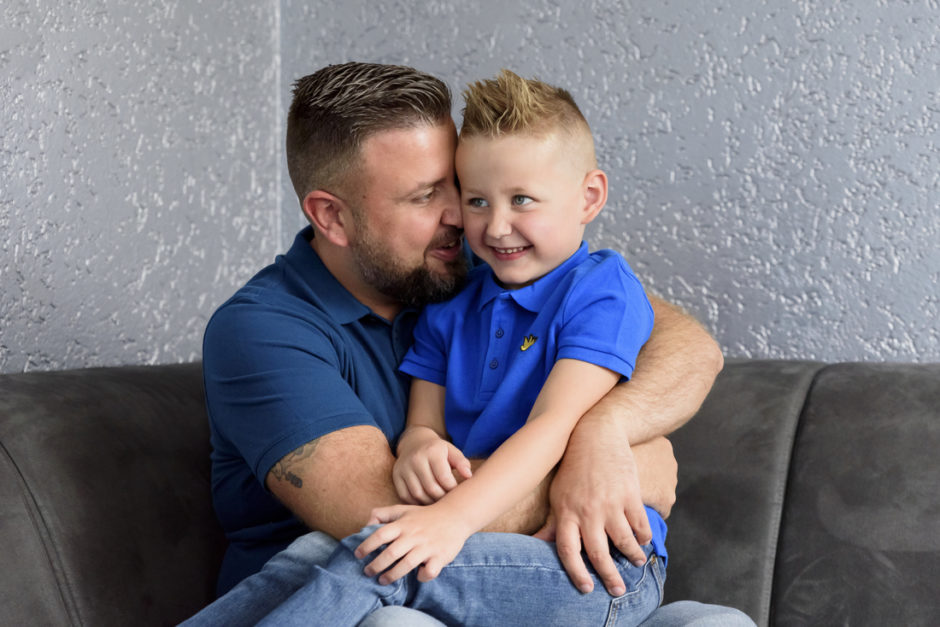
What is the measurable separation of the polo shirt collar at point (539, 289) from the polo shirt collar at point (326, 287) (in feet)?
0.78

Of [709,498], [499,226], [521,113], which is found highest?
[521,113]

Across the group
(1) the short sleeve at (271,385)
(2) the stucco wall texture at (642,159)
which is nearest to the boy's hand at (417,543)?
(1) the short sleeve at (271,385)

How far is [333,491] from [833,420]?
0.91 metres

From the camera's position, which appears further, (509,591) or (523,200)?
(523,200)

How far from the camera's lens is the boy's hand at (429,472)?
3.96ft

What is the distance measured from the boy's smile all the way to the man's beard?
0.13m

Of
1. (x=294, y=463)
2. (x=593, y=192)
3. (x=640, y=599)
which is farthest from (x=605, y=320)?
(x=294, y=463)

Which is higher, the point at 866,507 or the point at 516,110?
the point at 516,110

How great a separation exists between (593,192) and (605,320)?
25 centimetres

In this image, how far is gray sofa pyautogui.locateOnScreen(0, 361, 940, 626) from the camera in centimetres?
141

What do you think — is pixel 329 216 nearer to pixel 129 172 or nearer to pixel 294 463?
pixel 294 463

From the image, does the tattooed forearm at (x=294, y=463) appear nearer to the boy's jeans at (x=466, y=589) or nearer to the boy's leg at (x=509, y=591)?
the boy's jeans at (x=466, y=589)

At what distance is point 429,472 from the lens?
1.22 meters

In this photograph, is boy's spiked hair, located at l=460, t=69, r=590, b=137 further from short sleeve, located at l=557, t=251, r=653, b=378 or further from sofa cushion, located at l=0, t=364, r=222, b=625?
sofa cushion, located at l=0, t=364, r=222, b=625
